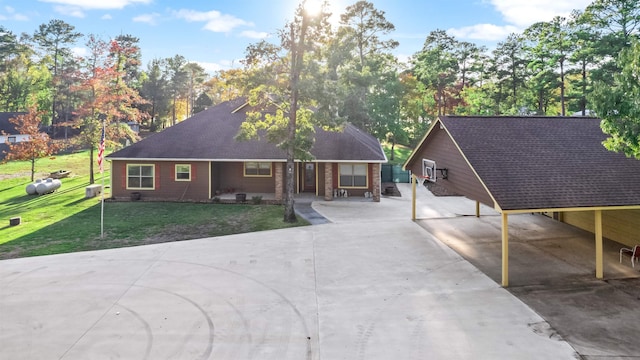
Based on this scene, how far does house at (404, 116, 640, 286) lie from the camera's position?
1124 cm

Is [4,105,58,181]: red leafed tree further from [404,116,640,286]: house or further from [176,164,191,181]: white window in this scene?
[404,116,640,286]: house

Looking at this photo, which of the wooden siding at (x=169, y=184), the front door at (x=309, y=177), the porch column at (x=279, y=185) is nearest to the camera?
the porch column at (x=279, y=185)

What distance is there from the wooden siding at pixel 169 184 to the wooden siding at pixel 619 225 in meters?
19.1

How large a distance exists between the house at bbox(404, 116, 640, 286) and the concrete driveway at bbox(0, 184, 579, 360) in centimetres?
233

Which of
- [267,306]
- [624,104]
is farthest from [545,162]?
[267,306]

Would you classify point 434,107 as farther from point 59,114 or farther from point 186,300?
point 59,114

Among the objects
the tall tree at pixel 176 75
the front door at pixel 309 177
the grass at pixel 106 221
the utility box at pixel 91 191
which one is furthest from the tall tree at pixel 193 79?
the front door at pixel 309 177

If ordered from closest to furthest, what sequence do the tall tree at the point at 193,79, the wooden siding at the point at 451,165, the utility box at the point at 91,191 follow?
the wooden siding at the point at 451,165 → the utility box at the point at 91,191 → the tall tree at the point at 193,79

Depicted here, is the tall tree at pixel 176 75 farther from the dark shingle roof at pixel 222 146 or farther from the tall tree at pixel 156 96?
the dark shingle roof at pixel 222 146

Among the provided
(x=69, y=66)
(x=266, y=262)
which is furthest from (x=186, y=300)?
(x=69, y=66)

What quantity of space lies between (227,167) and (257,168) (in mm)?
1934

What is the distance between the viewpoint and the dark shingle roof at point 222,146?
951 inches

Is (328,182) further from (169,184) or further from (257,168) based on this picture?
(169,184)

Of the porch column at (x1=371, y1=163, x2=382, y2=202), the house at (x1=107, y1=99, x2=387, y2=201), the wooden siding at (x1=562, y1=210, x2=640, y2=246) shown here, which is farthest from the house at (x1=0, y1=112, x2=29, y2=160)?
the wooden siding at (x1=562, y1=210, x2=640, y2=246)
